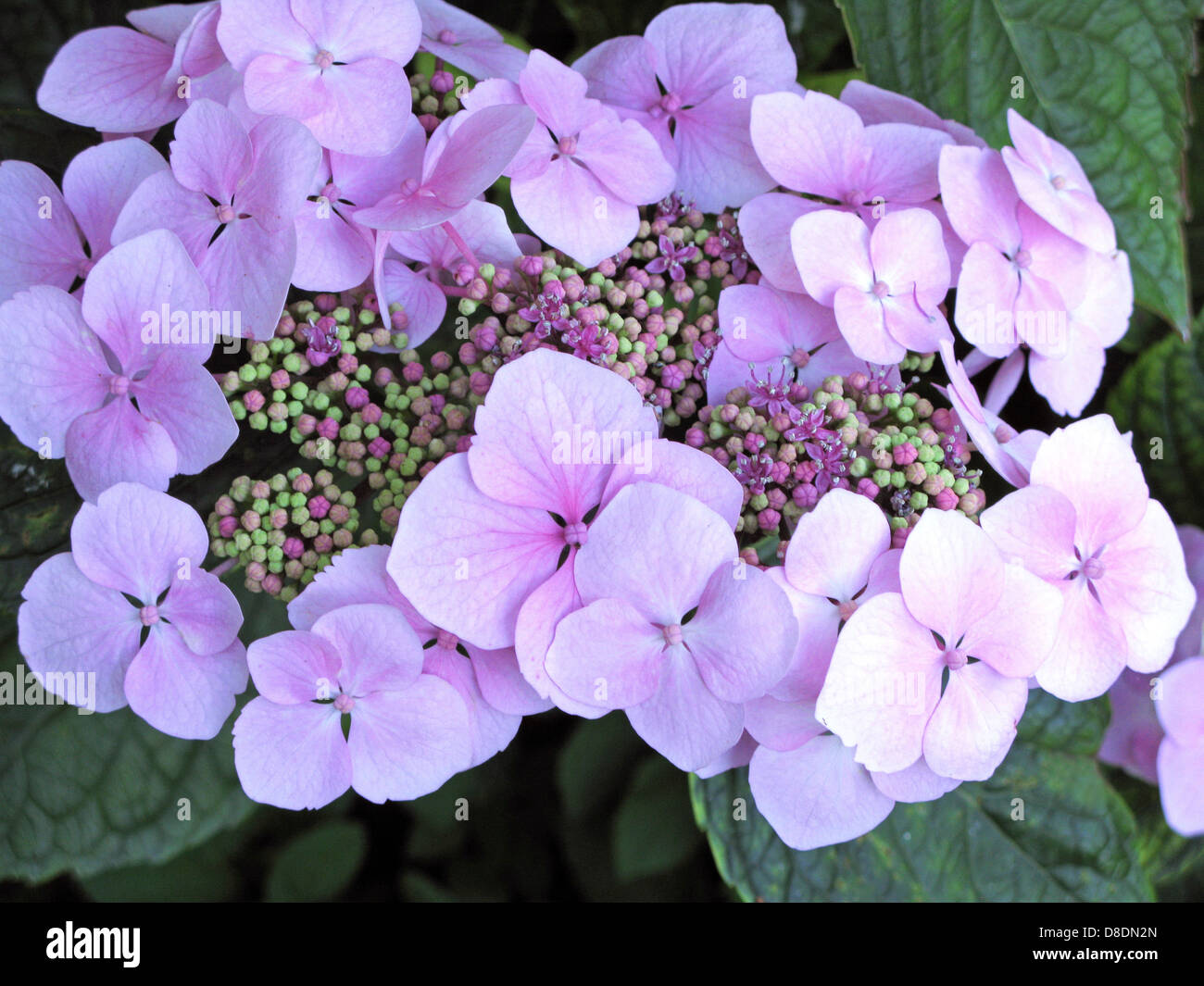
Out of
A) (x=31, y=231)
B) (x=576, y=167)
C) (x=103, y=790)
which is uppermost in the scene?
(x=576, y=167)

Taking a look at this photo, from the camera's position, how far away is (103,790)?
0.95 metres

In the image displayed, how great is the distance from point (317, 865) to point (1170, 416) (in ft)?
3.64

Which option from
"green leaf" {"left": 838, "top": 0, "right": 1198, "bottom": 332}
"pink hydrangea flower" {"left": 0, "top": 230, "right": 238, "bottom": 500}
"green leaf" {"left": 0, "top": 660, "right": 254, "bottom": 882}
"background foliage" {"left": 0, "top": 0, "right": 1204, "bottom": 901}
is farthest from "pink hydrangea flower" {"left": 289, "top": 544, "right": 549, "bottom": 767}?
"green leaf" {"left": 838, "top": 0, "right": 1198, "bottom": 332}

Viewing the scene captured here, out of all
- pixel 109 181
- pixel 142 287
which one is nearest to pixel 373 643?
pixel 142 287

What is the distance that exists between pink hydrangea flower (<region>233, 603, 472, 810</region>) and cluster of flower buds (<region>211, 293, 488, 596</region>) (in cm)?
7

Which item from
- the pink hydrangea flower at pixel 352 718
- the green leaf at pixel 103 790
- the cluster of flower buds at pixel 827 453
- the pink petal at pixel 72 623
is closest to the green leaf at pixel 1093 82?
the cluster of flower buds at pixel 827 453

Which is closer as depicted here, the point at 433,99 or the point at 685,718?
the point at 685,718

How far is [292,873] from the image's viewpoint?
3.94 feet

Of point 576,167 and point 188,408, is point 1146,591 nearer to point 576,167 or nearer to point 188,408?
point 576,167

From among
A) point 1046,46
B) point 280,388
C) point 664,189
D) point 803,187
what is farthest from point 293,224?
point 1046,46

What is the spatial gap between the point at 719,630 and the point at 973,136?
50 centimetres

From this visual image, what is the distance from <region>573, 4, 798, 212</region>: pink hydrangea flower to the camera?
2.67ft

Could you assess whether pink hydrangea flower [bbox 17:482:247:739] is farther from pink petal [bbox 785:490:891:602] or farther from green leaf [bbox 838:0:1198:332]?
green leaf [bbox 838:0:1198:332]

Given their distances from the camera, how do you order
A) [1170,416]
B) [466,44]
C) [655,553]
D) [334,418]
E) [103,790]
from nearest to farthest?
1. [655,553]
2. [334,418]
3. [466,44]
4. [103,790]
5. [1170,416]
